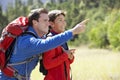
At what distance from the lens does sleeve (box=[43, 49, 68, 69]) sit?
4918mm

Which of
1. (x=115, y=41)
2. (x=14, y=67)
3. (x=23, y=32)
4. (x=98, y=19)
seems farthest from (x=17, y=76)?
(x=98, y=19)

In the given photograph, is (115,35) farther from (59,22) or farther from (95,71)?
(59,22)

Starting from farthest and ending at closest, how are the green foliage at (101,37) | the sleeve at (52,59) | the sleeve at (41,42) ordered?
the green foliage at (101,37), the sleeve at (52,59), the sleeve at (41,42)

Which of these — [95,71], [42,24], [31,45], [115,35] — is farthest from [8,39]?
[115,35]

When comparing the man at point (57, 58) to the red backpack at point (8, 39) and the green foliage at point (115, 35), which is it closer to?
the red backpack at point (8, 39)

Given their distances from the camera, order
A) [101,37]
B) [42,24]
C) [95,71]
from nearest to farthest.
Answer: [42,24], [95,71], [101,37]

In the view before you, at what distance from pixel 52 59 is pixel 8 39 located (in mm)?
668

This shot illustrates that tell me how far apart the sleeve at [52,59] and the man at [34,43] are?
27 cm

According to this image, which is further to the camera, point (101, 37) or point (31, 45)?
point (101, 37)

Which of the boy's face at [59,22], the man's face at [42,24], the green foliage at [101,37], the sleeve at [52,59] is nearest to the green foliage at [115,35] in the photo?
the green foliage at [101,37]

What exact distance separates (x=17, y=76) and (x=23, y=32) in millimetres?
412

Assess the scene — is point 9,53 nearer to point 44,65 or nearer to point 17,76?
point 17,76

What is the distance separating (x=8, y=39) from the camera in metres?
4.45

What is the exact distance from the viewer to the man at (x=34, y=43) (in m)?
4.36
